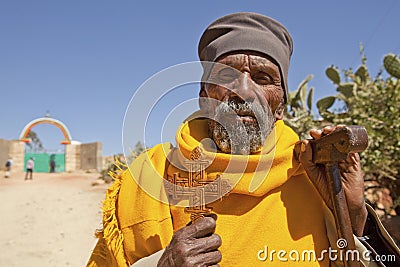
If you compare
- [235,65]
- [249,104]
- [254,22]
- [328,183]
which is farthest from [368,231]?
[254,22]

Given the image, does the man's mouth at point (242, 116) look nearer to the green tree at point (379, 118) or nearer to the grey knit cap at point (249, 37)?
the grey knit cap at point (249, 37)

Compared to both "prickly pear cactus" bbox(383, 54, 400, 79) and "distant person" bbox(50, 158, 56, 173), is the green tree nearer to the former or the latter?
"prickly pear cactus" bbox(383, 54, 400, 79)

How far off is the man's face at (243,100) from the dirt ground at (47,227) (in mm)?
5030

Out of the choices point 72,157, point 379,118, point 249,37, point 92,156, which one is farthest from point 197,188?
point 72,157

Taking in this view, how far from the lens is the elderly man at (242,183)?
157 centimetres

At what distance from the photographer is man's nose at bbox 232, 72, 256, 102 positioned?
1667 millimetres

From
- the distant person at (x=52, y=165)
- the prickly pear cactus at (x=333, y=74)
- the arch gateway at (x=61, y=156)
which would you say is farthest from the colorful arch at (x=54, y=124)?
the prickly pear cactus at (x=333, y=74)

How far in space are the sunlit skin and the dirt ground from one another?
5.06m

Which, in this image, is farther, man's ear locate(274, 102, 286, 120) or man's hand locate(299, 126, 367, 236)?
man's ear locate(274, 102, 286, 120)

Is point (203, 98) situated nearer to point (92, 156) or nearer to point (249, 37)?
point (249, 37)

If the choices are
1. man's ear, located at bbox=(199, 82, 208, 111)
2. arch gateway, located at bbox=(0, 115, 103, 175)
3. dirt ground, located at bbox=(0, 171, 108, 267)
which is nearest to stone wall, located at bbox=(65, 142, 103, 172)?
arch gateway, located at bbox=(0, 115, 103, 175)

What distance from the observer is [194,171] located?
54.6 inches

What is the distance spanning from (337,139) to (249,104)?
419 millimetres

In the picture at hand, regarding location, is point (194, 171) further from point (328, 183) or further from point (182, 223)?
point (328, 183)
